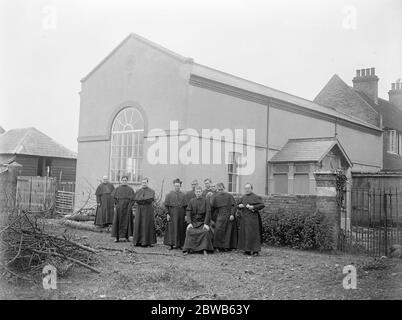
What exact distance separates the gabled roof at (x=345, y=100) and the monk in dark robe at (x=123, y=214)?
81.3ft

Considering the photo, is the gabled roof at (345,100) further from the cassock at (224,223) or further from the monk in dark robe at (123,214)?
the monk in dark robe at (123,214)

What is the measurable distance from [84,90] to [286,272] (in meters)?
14.9

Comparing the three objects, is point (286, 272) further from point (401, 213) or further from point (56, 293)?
point (401, 213)

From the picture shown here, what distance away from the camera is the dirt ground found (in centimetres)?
682

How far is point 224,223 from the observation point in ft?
38.3

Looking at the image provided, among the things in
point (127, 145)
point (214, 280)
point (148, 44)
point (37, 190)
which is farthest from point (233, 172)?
point (214, 280)

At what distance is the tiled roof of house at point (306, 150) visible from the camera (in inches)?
774

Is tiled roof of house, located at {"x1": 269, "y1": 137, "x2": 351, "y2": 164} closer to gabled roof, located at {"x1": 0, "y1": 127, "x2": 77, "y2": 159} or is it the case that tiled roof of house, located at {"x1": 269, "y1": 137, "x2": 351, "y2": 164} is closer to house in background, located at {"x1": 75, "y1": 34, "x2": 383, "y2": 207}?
house in background, located at {"x1": 75, "y1": 34, "x2": 383, "y2": 207}

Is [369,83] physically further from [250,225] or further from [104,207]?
[250,225]

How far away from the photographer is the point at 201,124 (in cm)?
1728

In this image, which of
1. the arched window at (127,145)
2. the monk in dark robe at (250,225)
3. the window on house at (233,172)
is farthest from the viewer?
the window on house at (233,172)

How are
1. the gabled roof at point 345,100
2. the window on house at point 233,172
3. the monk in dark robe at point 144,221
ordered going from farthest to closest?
the gabled roof at point 345,100 → the window on house at point 233,172 → the monk in dark robe at point 144,221

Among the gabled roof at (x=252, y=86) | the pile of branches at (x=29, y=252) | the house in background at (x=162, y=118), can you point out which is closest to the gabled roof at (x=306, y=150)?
the house in background at (x=162, y=118)
